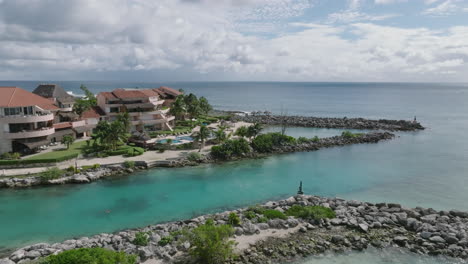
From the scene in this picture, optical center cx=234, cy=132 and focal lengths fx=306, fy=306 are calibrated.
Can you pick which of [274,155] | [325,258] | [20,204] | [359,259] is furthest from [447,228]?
[20,204]

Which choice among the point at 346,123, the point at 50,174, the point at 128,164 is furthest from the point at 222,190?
the point at 346,123

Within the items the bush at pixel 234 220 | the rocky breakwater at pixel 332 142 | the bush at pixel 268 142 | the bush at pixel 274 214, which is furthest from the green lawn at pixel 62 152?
the rocky breakwater at pixel 332 142

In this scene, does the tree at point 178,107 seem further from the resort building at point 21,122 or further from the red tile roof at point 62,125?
the resort building at point 21,122

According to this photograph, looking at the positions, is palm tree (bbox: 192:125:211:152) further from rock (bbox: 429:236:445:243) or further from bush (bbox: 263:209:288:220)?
rock (bbox: 429:236:445:243)

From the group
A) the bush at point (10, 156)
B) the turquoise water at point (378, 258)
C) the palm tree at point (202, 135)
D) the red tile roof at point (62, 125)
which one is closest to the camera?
the turquoise water at point (378, 258)

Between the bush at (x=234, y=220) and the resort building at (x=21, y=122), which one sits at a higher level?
the resort building at (x=21, y=122)

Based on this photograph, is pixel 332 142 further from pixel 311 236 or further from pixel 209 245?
pixel 209 245
